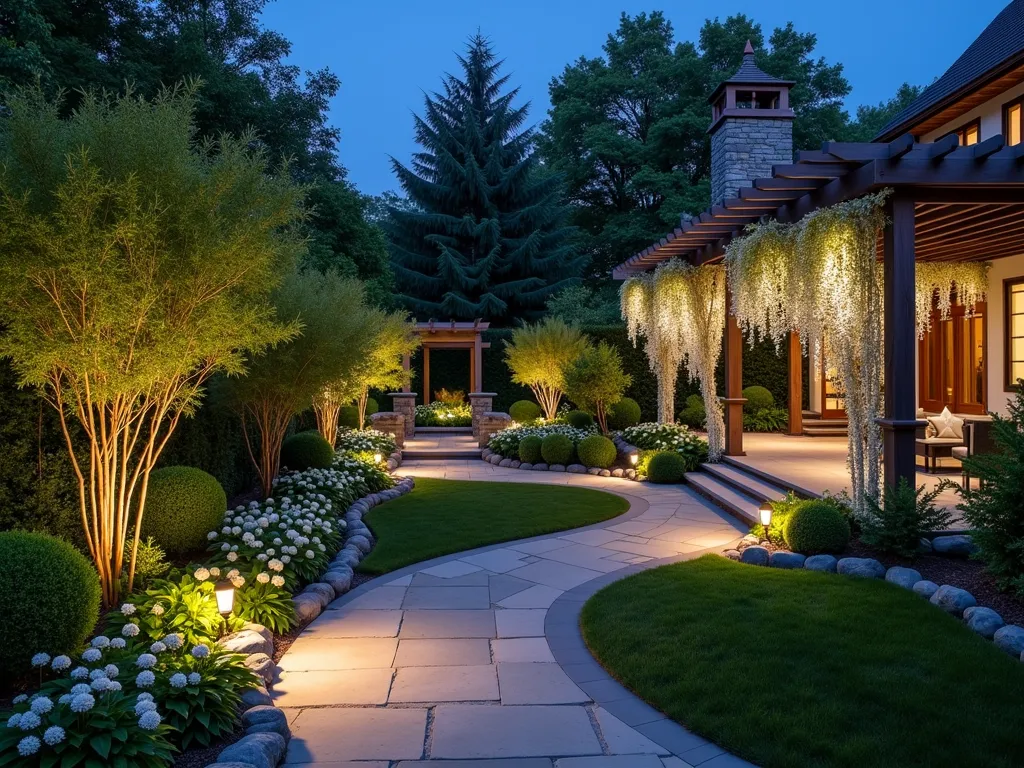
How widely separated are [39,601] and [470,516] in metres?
5.54

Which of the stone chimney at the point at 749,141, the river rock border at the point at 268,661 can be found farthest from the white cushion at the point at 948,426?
the river rock border at the point at 268,661

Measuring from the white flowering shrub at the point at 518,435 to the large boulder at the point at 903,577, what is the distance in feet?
26.5

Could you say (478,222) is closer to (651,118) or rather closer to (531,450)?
(651,118)

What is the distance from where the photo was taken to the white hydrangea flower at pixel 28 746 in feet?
8.89

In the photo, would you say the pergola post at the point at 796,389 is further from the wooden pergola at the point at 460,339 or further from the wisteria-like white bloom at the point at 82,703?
the wisteria-like white bloom at the point at 82,703

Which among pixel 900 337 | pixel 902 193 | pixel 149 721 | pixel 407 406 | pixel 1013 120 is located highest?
pixel 1013 120

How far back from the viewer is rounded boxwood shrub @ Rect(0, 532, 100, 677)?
11.9 feet

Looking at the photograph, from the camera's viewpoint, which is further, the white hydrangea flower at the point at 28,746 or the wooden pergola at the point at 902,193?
the wooden pergola at the point at 902,193

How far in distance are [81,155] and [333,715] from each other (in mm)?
3305

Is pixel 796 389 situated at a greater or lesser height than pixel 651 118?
lesser

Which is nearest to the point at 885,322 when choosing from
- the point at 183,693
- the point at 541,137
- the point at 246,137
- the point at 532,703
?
the point at 532,703

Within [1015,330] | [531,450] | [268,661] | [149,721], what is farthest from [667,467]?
[149,721]

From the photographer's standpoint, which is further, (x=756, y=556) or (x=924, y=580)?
(x=756, y=556)

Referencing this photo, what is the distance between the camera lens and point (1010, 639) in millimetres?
4340
